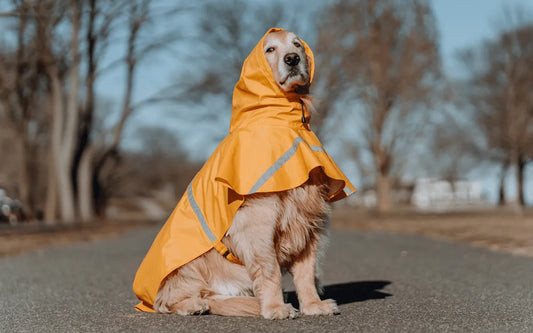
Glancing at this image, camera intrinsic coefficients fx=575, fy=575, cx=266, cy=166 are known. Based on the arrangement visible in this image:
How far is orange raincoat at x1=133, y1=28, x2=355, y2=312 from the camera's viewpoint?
414 centimetres

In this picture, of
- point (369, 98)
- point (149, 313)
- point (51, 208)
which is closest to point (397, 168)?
point (369, 98)

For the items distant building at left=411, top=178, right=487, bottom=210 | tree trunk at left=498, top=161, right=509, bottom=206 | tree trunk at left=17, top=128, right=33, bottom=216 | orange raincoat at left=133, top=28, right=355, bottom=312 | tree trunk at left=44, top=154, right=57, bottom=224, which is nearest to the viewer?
orange raincoat at left=133, top=28, right=355, bottom=312

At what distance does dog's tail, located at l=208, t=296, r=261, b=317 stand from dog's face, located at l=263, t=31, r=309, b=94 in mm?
1631

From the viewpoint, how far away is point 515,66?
3600 centimetres

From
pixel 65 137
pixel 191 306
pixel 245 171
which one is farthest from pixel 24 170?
pixel 245 171

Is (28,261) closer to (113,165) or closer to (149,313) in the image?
(149,313)

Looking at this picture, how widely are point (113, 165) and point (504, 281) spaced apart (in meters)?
25.9

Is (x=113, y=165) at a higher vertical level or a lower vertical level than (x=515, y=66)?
lower

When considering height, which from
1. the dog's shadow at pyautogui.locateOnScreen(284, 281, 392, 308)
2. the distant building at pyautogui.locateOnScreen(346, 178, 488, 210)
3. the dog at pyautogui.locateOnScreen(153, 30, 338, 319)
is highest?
the dog at pyautogui.locateOnScreen(153, 30, 338, 319)

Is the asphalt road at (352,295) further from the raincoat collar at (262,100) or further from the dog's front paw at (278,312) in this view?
the raincoat collar at (262,100)

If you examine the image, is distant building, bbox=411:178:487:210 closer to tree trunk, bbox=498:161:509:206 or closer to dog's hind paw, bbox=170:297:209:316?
tree trunk, bbox=498:161:509:206

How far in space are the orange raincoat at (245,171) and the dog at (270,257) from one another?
0.08 metres

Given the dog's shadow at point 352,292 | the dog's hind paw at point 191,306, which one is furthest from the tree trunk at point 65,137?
the dog's hind paw at point 191,306

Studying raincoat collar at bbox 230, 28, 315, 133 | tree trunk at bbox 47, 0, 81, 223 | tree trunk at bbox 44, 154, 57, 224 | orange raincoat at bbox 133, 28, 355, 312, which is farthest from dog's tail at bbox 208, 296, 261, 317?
tree trunk at bbox 44, 154, 57, 224
